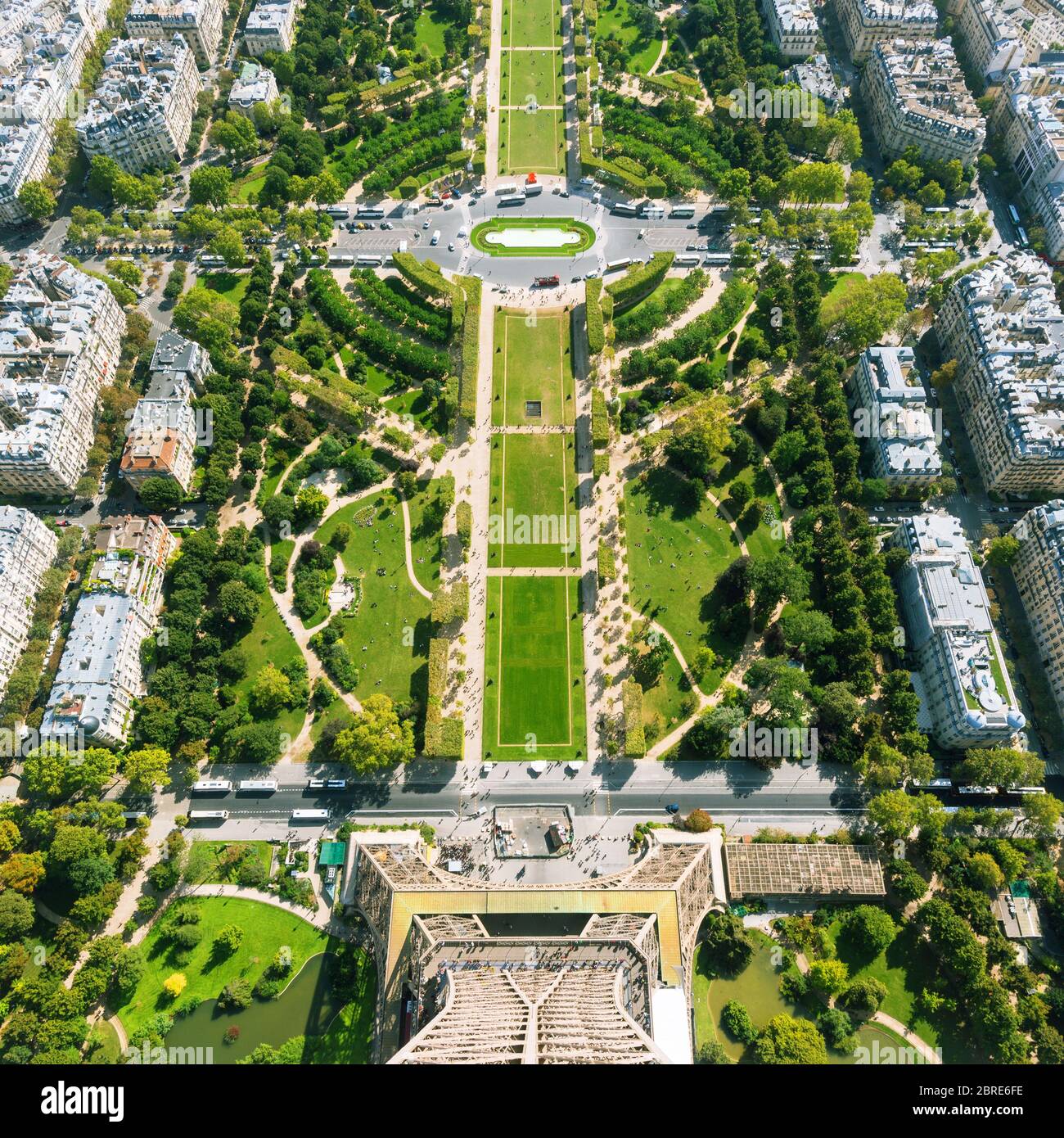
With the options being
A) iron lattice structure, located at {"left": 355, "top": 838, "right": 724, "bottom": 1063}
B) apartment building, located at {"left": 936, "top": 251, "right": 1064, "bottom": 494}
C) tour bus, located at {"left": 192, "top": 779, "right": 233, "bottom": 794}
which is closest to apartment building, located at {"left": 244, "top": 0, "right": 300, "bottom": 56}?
apartment building, located at {"left": 936, "top": 251, "right": 1064, "bottom": 494}

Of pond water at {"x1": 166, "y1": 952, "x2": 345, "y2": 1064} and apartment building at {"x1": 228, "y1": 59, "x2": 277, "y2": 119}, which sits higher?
apartment building at {"x1": 228, "y1": 59, "x2": 277, "y2": 119}

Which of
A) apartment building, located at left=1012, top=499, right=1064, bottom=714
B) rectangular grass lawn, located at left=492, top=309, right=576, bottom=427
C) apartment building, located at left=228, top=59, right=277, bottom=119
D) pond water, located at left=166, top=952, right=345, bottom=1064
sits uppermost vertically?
apartment building, located at left=228, top=59, right=277, bottom=119

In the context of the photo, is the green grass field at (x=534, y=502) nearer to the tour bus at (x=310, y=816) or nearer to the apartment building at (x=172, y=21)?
the tour bus at (x=310, y=816)

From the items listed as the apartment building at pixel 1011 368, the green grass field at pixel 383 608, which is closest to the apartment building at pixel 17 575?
the green grass field at pixel 383 608

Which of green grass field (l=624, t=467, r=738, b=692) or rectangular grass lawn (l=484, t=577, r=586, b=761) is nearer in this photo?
rectangular grass lawn (l=484, t=577, r=586, b=761)

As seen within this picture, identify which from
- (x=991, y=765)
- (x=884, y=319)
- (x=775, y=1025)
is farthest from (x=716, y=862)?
(x=884, y=319)

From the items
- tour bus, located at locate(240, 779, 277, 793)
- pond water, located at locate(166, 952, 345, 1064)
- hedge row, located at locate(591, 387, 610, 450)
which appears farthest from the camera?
hedge row, located at locate(591, 387, 610, 450)

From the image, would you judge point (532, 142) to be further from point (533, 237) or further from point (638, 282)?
point (638, 282)

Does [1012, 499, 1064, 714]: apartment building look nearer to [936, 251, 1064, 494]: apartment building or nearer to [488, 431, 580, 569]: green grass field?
[936, 251, 1064, 494]: apartment building
